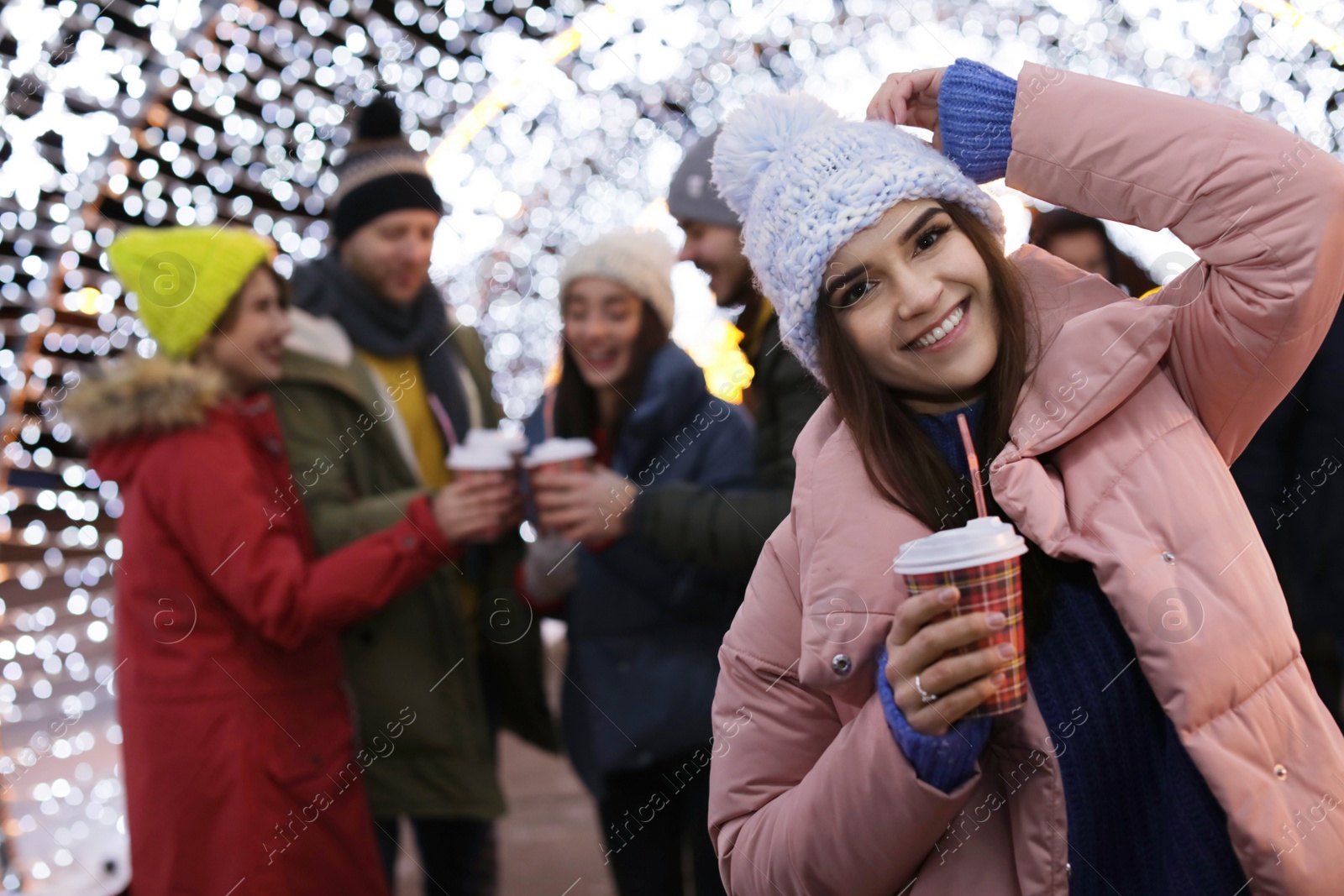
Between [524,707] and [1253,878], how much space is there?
1.83 m

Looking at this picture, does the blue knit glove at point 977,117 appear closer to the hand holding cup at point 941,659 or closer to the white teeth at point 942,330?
the white teeth at point 942,330

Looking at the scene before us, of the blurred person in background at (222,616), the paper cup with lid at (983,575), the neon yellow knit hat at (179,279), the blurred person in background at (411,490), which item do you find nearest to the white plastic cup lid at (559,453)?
the blurred person in background at (411,490)

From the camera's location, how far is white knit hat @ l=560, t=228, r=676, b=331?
90.7 inches

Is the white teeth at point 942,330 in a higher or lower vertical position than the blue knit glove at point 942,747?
higher

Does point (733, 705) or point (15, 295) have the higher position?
point (15, 295)

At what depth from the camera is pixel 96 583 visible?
4.85 metres

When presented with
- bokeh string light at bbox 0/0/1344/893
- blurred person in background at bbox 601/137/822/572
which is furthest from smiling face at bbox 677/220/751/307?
bokeh string light at bbox 0/0/1344/893

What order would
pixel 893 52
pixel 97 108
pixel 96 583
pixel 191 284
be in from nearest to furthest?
pixel 191 284
pixel 97 108
pixel 96 583
pixel 893 52

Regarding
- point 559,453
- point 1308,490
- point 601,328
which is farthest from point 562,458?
point 1308,490

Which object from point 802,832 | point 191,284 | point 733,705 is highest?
point 191,284

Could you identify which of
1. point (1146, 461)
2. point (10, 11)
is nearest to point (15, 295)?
point (10, 11)

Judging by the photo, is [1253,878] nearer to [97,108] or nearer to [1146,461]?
[1146,461]

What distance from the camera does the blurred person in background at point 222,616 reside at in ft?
6.41

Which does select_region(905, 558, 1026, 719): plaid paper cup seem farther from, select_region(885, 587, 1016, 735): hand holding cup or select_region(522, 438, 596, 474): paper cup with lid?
select_region(522, 438, 596, 474): paper cup with lid
